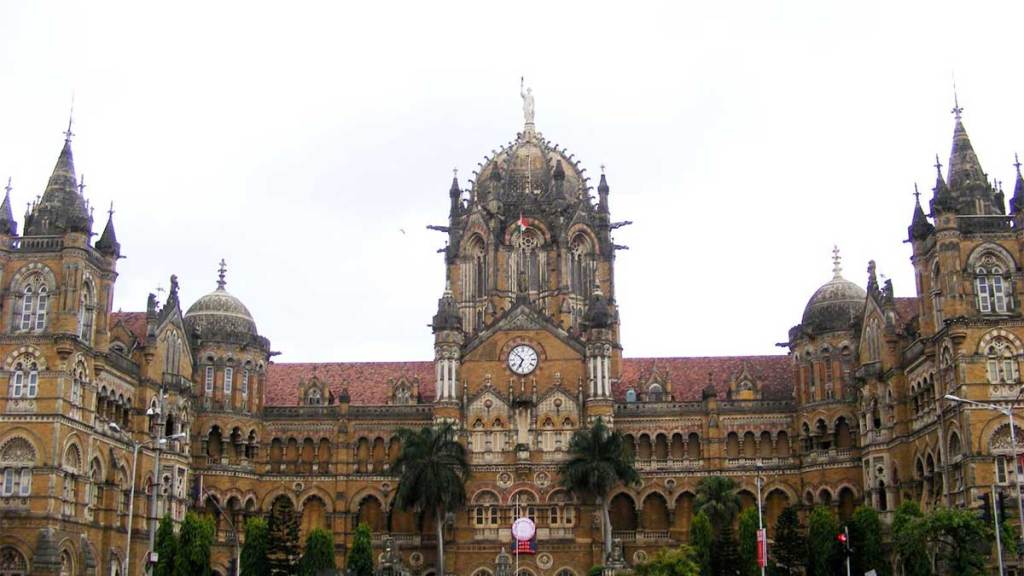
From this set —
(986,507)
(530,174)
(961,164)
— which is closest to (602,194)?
(530,174)

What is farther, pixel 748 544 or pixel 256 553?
pixel 748 544

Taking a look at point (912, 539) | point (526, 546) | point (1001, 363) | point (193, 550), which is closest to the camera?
point (912, 539)

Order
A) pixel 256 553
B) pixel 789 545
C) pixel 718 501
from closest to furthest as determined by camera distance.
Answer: pixel 789 545 < pixel 256 553 < pixel 718 501

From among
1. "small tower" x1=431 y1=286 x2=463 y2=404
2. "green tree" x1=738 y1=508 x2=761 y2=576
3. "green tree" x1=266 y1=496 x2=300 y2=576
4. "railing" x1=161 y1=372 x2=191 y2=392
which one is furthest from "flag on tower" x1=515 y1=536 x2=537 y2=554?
"railing" x1=161 y1=372 x2=191 y2=392

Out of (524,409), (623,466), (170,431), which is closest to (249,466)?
(170,431)

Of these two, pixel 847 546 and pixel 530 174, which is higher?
pixel 530 174

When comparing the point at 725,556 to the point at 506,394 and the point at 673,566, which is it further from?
the point at 506,394

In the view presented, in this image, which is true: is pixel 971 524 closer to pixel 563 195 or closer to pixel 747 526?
pixel 747 526

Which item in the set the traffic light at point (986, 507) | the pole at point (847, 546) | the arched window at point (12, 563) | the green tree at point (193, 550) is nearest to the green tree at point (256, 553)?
the green tree at point (193, 550)

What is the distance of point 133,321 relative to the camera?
89.5 metres

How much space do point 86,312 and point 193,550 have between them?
15670 mm

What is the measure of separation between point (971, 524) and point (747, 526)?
1906 centimetres

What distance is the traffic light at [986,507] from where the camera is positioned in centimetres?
6169

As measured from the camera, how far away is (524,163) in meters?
111
